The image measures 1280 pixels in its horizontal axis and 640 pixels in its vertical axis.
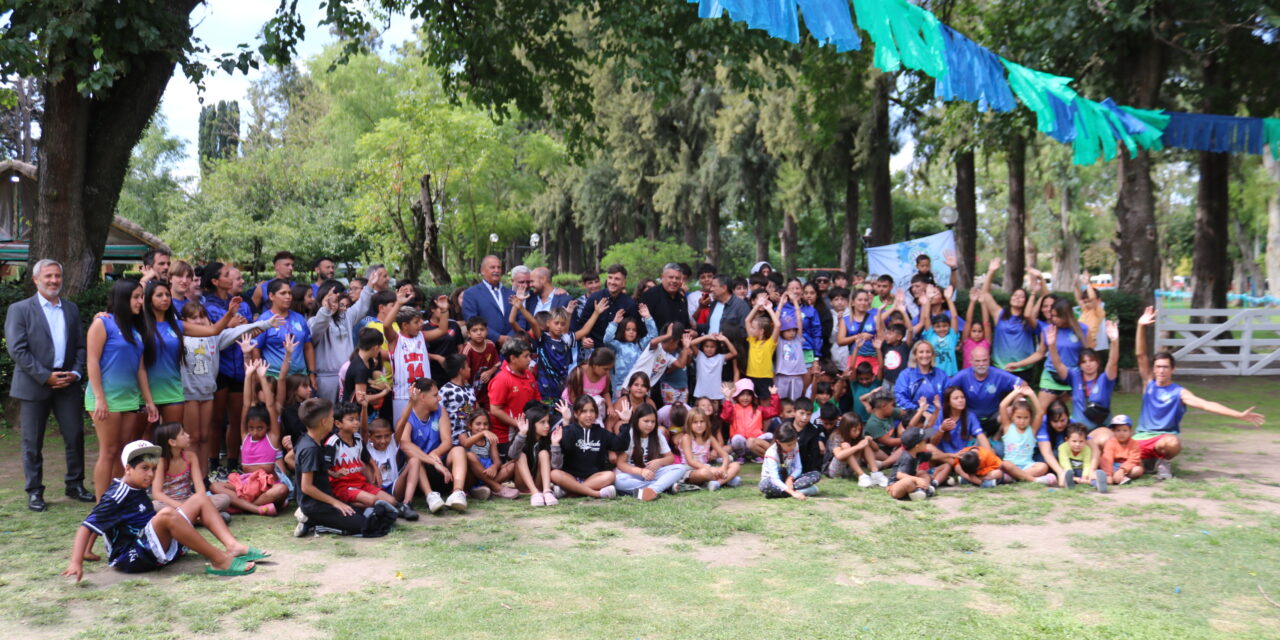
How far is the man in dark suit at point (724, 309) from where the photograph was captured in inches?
351

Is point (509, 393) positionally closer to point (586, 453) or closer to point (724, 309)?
point (586, 453)

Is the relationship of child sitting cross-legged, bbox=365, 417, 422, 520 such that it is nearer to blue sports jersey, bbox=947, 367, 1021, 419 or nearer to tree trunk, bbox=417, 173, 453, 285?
blue sports jersey, bbox=947, 367, 1021, 419

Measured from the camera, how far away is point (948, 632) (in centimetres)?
408

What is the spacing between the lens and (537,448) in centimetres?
708

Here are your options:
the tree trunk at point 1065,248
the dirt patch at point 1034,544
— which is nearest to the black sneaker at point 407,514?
the dirt patch at point 1034,544

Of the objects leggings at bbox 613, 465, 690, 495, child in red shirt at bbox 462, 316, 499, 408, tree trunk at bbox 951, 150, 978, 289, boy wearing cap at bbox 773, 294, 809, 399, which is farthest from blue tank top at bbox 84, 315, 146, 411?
tree trunk at bbox 951, 150, 978, 289

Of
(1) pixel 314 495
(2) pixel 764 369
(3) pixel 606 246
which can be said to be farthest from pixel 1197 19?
(3) pixel 606 246

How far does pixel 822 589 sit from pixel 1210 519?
3.17 meters

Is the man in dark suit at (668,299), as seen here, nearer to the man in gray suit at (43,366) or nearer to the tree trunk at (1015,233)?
the man in gray suit at (43,366)

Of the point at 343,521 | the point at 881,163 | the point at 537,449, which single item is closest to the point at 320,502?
the point at 343,521

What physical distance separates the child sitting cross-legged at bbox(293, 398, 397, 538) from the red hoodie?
1461 mm

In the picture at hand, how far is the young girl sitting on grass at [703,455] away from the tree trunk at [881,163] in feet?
41.0

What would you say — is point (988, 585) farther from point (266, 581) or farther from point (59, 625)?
point (59, 625)

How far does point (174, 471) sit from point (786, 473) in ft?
14.1
